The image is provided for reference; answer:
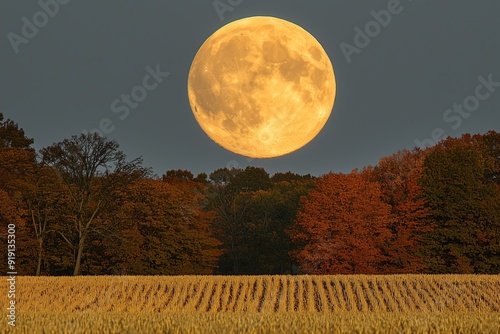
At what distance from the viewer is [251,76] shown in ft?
82.2

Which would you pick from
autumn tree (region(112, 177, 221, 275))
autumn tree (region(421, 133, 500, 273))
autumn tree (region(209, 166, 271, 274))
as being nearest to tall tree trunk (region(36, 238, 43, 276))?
autumn tree (region(112, 177, 221, 275))

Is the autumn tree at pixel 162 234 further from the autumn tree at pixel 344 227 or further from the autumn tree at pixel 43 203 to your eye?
the autumn tree at pixel 344 227

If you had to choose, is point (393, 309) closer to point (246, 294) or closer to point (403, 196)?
point (246, 294)

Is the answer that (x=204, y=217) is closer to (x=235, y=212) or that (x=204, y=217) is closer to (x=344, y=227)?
(x=344, y=227)

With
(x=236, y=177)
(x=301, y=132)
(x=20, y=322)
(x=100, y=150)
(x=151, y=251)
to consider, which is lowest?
(x=20, y=322)

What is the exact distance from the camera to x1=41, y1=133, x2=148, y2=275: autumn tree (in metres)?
52.2

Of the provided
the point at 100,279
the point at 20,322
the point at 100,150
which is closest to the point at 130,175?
the point at 100,150

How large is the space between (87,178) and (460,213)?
35628mm

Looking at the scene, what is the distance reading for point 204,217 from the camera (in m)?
64.4

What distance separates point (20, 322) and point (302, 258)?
142 ft

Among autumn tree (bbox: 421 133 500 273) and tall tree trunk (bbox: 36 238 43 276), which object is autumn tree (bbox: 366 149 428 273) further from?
tall tree trunk (bbox: 36 238 43 276)

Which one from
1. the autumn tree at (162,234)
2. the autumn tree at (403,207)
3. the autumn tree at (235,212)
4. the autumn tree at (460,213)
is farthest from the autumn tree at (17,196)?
the autumn tree at (460,213)

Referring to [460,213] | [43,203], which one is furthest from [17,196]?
[460,213]

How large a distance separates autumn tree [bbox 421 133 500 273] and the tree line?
101 mm
